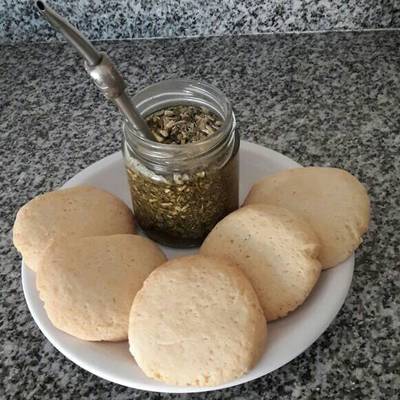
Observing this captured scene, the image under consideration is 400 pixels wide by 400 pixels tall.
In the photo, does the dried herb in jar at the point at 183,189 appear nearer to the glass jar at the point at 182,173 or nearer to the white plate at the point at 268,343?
the glass jar at the point at 182,173

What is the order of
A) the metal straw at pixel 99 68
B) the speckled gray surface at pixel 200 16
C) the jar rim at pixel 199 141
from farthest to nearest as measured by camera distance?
the speckled gray surface at pixel 200 16 → the jar rim at pixel 199 141 → the metal straw at pixel 99 68

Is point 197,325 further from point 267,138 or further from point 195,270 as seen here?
point 267,138

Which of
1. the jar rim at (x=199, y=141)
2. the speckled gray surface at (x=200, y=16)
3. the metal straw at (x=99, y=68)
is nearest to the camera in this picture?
the metal straw at (x=99, y=68)

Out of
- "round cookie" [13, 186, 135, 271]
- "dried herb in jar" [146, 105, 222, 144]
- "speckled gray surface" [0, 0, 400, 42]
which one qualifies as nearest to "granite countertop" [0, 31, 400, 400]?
"speckled gray surface" [0, 0, 400, 42]

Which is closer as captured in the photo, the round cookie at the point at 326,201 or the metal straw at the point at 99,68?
the metal straw at the point at 99,68

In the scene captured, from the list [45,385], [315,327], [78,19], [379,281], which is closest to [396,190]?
[379,281]

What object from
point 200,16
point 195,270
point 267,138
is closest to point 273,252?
point 195,270

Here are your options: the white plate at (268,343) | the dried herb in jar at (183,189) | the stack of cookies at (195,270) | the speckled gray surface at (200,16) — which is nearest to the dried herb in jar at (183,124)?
the dried herb in jar at (183,189)

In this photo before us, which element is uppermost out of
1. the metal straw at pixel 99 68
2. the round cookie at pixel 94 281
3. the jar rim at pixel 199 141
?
the metal straw at pixel 99 68

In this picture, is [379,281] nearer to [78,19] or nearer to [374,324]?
[374,324]
